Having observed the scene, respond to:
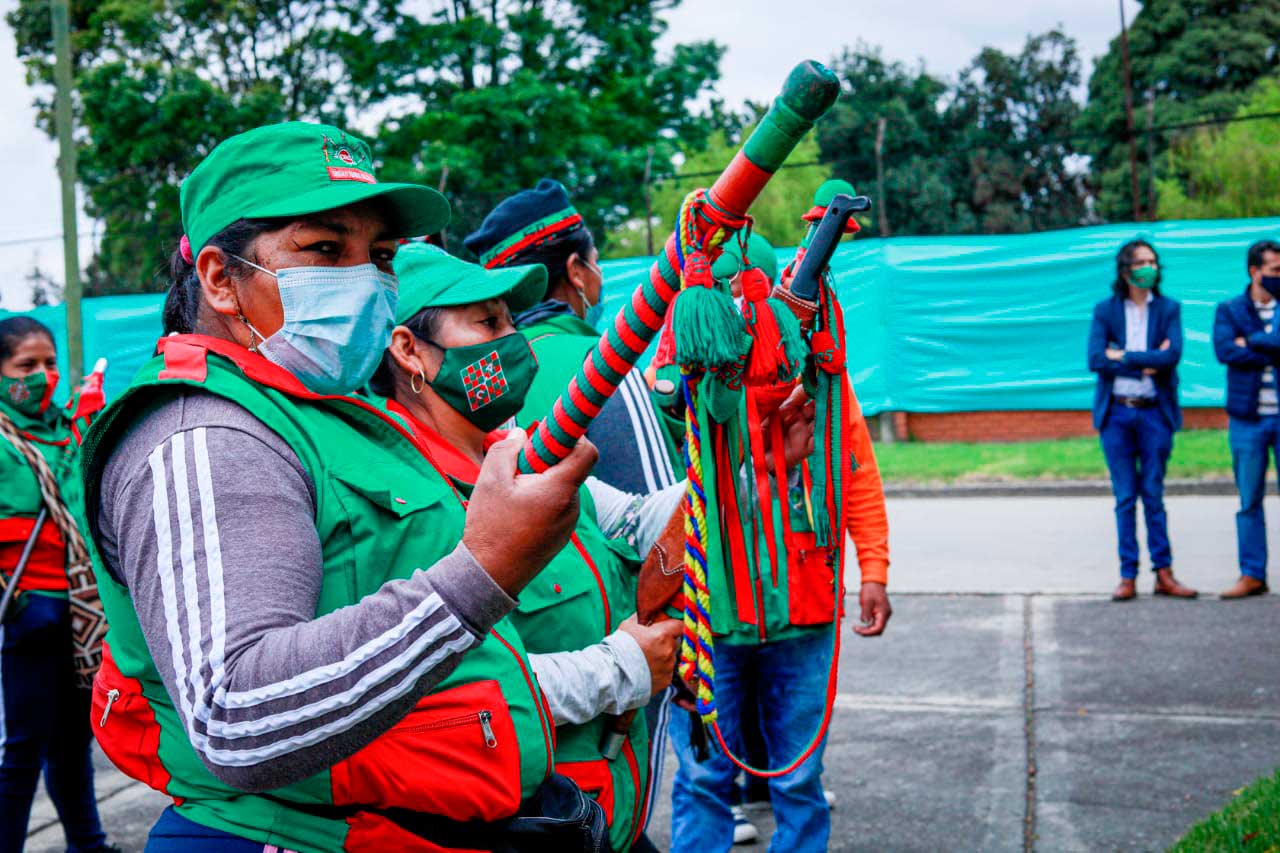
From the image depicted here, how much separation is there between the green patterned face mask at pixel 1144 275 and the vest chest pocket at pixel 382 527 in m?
6.53

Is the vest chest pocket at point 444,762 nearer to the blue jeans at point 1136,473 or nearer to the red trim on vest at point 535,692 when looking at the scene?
the red trim on vest at point 535,692

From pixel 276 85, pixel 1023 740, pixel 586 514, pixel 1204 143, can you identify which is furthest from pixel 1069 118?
pixel 586 514

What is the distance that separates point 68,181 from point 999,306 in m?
9.74

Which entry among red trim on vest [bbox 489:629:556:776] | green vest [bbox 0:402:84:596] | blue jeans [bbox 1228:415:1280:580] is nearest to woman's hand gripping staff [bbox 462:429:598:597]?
red trim on vest [bbox 489:629:556:776]

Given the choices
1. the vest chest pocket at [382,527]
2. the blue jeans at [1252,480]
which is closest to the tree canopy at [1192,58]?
the blue jeans at [1252,480]

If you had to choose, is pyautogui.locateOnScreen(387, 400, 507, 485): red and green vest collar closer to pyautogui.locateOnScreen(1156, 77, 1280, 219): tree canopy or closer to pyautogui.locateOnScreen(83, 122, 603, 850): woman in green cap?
pyautogui.locateOnScreen(83, 122, 603, 850): woman in green cap

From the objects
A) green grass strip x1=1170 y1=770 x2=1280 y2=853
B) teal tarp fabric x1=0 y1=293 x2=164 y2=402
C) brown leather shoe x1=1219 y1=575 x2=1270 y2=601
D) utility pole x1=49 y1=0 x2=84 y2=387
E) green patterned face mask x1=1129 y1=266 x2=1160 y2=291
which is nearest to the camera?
green grass strip x1=1170 y1=770 x2=1280 y2=853

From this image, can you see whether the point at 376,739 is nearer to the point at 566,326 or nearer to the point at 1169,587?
the point at 566,326

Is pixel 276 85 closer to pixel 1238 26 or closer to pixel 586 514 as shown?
pixel 586 514

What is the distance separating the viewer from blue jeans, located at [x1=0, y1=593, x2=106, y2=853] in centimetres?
387

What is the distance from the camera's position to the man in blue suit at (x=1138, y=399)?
7191mm

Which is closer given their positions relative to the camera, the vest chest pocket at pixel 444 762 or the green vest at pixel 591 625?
the vest chest pocket at pixel 444 762

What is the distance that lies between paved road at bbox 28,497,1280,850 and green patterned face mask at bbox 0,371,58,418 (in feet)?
5.38

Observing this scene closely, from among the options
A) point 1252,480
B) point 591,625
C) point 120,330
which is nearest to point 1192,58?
point 120,330
